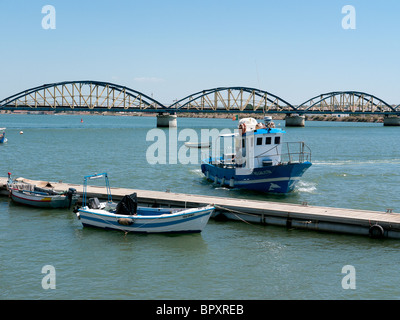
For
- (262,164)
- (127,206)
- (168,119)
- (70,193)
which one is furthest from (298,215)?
(168,119)

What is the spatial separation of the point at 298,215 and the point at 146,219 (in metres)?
8.47

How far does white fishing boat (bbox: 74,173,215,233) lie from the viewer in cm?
2670

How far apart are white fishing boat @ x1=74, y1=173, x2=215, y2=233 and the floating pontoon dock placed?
2.93 meters

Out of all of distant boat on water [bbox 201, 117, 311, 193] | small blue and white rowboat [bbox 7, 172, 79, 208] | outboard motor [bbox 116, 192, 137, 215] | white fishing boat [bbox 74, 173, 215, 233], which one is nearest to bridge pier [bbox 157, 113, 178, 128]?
Result: distant boat on water [bbox 201, 117, 311, 193]

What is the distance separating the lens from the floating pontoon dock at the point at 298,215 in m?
26.3

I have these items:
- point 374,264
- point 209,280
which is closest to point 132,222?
point 209,280

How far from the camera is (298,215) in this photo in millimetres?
28062

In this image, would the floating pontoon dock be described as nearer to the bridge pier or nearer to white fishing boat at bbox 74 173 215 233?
white fishing boat at bbox 74 173 215 233

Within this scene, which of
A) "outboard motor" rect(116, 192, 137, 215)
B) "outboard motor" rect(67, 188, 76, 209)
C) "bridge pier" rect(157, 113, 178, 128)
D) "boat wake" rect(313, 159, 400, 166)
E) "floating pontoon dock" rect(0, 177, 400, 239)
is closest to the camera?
"floating pontoon dock" rect(0, 177, 400, 239)

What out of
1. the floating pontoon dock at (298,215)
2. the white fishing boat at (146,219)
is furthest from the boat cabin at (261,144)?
the white fishing boat at (146,219)

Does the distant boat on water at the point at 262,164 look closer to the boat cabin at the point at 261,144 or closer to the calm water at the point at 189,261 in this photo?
the boat cabin at the point at 261,144

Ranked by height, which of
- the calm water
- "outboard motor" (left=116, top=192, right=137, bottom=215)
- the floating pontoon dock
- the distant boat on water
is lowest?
the calm water

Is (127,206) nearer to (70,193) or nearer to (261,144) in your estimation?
(70,193)

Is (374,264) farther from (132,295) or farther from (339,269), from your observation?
(132,295)
